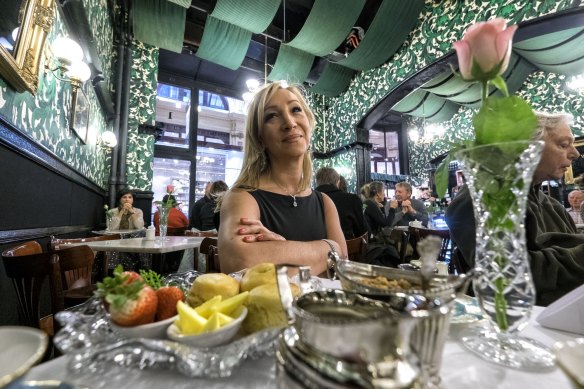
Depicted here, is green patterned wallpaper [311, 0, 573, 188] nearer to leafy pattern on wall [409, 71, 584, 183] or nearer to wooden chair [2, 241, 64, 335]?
leafy pattern on wall [409, 71, 584, 183]

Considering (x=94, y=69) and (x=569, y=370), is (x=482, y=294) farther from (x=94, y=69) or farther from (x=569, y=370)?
(x=94, y=69)

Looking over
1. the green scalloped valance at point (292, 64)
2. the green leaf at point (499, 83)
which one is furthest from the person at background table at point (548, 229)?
the green scalloped valance at point (292, 64)

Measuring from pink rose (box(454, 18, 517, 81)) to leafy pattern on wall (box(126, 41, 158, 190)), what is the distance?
19.8 ft

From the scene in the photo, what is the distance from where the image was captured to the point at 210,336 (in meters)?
0.41

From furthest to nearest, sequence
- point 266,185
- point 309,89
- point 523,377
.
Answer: point 309,89 < point 266,185 < point 523,377

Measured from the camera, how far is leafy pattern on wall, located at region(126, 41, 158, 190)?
5523mm

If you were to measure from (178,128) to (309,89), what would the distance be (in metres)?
3.74

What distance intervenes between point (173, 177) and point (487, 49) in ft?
24.4

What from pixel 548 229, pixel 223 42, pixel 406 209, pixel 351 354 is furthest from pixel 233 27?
pixel 351 354

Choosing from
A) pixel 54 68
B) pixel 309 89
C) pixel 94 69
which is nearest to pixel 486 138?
pixel 54 68

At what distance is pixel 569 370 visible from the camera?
272mm

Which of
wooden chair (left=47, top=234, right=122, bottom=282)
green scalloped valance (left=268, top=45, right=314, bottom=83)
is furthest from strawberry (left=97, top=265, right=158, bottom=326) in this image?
green scalloped valance (left=268, top=45, right=314, bottom=83)

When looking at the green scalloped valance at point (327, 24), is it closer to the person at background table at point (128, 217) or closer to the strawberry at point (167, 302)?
the person at background table at point (128, 217)

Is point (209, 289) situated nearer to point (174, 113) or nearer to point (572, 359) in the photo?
point (572, 359)
